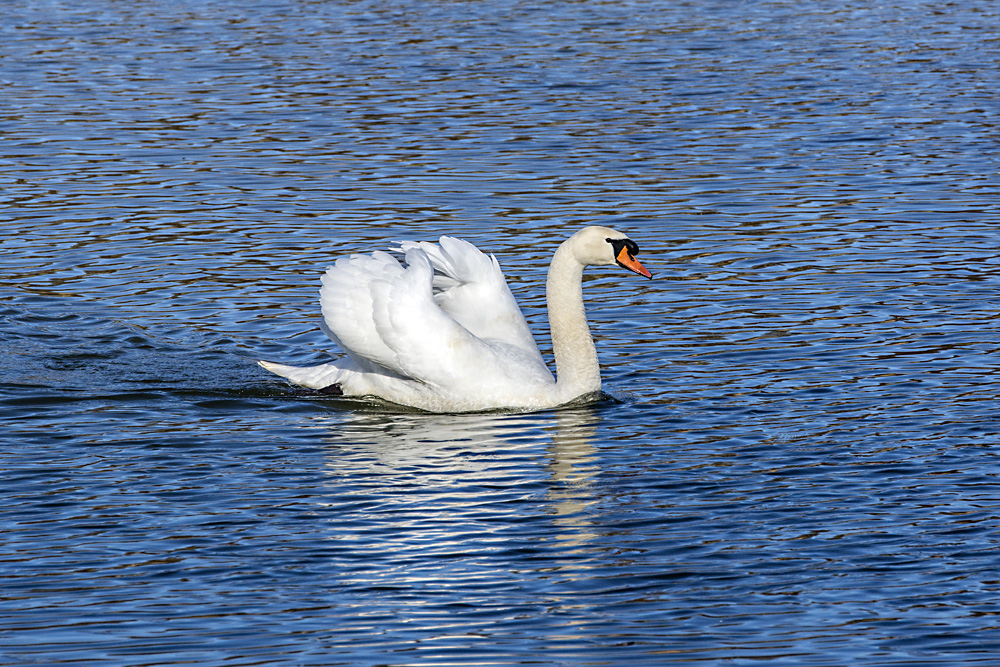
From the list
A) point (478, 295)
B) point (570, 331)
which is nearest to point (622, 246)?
point (570, 331)

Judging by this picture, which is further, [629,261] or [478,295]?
[478,295]

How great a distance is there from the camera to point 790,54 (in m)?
27.1

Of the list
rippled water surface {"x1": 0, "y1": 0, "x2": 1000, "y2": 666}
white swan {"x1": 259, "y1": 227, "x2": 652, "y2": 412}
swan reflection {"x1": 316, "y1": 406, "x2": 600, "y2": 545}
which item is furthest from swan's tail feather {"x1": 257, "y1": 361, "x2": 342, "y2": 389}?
swan reflection {"x1": 316, "y1": 406, "x2": 600, "y2": 545}


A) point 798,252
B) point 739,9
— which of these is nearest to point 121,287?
point 798,252

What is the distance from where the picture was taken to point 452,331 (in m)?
12.5

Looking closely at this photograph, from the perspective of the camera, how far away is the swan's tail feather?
43.4 feet

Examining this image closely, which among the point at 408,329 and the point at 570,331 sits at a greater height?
the point at 408,329

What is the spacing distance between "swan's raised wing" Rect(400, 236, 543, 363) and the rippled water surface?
0.86 metres

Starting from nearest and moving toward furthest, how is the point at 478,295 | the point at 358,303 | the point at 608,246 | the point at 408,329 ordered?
1. the point at 408,329
2. the point at 358,303
3. the point at 608,246
4. the point at 478,295

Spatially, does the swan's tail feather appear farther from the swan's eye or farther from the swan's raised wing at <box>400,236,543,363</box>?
the swan's eye

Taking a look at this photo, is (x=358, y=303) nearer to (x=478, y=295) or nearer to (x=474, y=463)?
(x=478, y=295)

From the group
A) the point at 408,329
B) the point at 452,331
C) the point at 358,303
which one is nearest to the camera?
the point at 408,329

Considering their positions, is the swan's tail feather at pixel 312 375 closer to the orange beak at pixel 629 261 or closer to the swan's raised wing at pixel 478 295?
the swan's raised wing at pixel 478 295

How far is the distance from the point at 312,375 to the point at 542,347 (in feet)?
7.95
